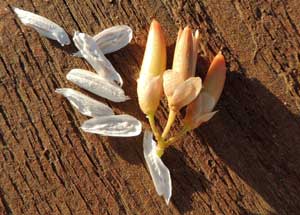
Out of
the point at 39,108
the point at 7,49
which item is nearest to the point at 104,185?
the point at 39,108

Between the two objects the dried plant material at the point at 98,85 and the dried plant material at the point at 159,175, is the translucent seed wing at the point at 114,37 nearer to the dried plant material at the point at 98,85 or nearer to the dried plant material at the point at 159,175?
the dried plant material at the point at 98,85

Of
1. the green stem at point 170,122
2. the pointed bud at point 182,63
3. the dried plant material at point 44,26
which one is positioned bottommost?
the green stem at point 170,122

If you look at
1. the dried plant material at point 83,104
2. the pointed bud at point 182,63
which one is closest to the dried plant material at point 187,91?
the pointed bud at point 182,63

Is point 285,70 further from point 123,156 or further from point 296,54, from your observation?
point 123,156

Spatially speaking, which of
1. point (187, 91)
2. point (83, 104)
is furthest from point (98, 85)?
point (187, 91)

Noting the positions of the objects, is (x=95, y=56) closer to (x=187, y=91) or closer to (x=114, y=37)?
(x=114, y=37)
